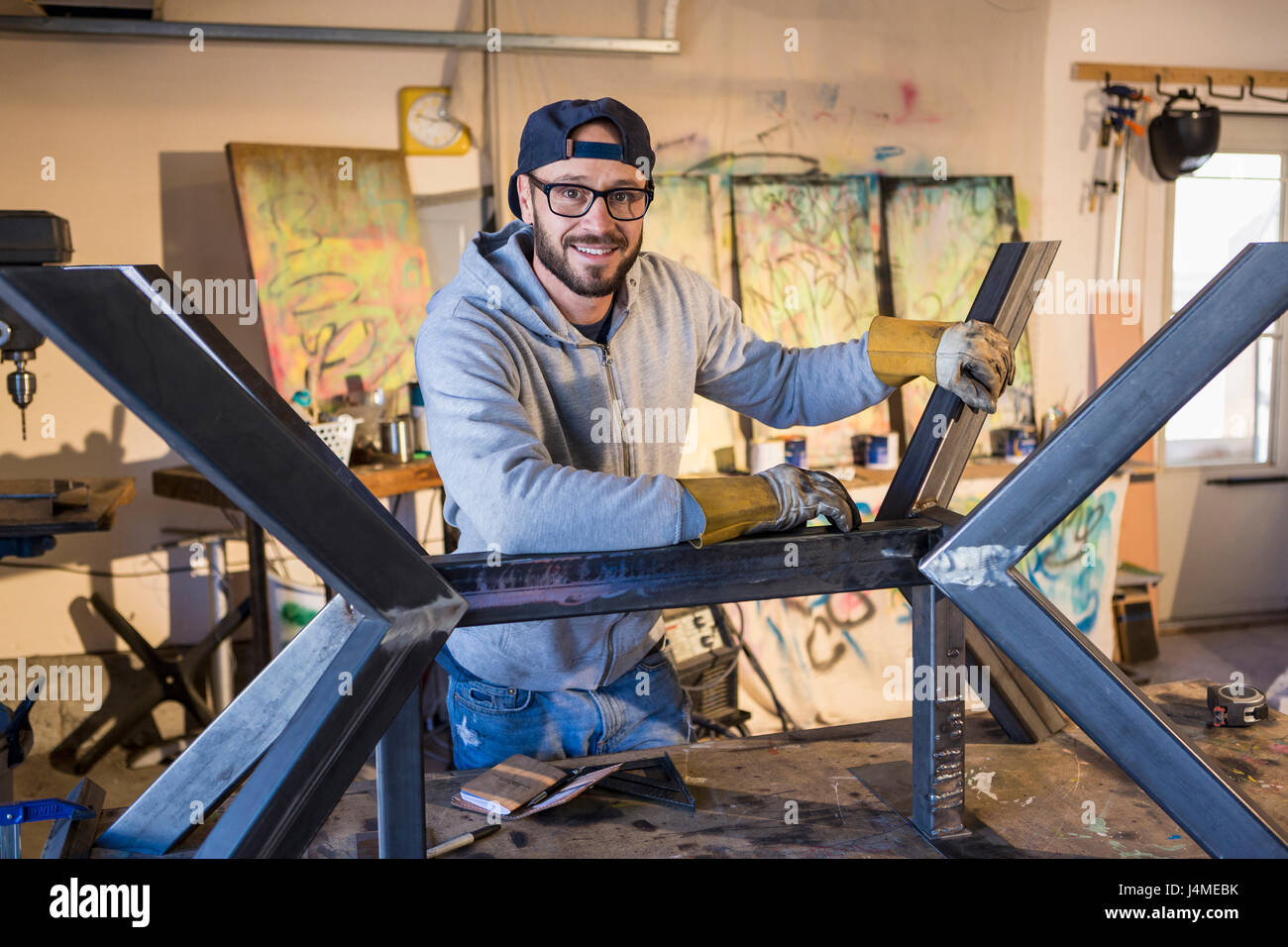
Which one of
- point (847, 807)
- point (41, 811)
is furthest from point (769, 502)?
point (41, 811)

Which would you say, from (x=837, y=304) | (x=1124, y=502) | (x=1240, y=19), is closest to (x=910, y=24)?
(x=837, y=304)

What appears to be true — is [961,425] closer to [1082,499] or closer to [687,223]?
[1082,499]

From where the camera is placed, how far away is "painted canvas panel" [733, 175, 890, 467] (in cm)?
415

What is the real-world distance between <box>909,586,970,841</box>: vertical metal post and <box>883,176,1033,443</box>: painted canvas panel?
3078 mm

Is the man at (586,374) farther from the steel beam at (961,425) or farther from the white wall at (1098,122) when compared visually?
the white wall at (1098,122)

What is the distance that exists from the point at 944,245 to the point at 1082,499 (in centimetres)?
342

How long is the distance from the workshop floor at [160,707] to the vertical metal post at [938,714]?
1.74 m

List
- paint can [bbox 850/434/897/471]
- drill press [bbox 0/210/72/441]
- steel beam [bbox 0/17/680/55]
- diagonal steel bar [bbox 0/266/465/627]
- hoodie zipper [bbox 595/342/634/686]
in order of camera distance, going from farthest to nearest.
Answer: paint can [bbox 850/434/897/471], steel beam [bbox 0/17/680/55], drill press [bbox 0/210/72/441], hoodie zipper [bbox 595/342/634/686], diagonal steel bar [bbox 0/266/465/627]

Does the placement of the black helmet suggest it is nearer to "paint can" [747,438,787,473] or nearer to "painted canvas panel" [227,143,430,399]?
"paint can" [747,438,787,473]

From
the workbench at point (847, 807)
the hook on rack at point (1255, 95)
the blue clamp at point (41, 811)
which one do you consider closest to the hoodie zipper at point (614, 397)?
the workbench at point (847, 807)

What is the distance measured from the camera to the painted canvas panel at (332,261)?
3.74 m

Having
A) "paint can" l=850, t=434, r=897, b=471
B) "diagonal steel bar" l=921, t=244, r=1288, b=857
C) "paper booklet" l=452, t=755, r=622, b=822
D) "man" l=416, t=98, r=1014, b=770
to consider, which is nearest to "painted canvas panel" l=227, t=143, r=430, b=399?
"paint can" l=850, t=434, r=897, b=471

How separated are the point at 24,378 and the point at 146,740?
66.6 inches
